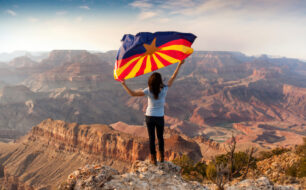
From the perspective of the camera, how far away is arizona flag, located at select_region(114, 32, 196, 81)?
19.6 ft

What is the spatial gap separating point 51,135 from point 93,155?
13375 mm

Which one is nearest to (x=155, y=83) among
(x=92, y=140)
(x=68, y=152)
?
(x=92, y=140)

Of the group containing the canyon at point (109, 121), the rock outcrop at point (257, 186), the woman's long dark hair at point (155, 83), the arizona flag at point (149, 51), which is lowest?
the canyon at point (109, 121)

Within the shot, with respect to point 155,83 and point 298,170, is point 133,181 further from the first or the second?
point 298,170

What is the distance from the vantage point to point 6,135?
65.1m

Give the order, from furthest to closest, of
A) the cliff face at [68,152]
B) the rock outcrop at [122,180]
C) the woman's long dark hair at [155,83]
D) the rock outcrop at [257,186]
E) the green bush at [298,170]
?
the cliff face at [68,152]
the green bush at [298,170]
the rock outcrop at [257,186]
the woman's long dark hair at [155,83]
the rock outcrop at [122,180]

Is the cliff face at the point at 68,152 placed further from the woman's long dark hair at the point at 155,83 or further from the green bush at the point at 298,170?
the woman's long dark hair at the point at 155,83

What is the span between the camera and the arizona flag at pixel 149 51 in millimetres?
5961

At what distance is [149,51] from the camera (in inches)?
245

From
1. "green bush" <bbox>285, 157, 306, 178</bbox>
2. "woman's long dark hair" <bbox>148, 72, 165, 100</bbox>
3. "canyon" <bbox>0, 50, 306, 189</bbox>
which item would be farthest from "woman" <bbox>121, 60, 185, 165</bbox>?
"canyon" <bbox>0, 50, 306, 189</bbox>

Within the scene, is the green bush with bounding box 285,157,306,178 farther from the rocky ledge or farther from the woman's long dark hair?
the woman's long dark hair

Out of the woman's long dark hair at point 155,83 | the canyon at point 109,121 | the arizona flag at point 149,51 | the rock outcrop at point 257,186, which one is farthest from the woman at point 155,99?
the canyon at point 109,121

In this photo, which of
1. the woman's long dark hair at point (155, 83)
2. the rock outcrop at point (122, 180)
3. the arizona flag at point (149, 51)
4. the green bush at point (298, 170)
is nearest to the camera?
the rock outcrop at point (122, 180)

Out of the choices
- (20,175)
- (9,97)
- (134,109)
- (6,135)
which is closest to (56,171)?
(20,175)
